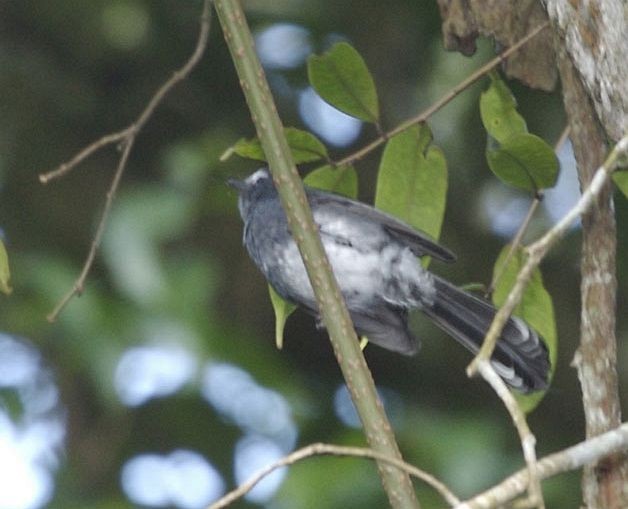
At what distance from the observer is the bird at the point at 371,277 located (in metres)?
2.91

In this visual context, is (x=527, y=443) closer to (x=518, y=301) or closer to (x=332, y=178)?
(x=518, y=301)

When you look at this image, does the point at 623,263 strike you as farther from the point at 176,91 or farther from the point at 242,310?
the point at 176,91

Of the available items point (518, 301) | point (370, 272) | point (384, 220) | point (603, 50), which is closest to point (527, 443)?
point (518, 301)

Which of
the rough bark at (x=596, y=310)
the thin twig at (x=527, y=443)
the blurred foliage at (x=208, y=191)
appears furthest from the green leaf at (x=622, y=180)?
the blurred foliage at (x=208, y=191)

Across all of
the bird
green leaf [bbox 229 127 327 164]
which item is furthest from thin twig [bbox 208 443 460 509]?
the bird

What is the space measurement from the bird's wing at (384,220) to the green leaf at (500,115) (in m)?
0.23

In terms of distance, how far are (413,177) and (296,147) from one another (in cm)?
22

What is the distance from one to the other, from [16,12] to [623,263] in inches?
73.4

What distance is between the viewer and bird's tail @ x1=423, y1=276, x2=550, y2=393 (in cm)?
270

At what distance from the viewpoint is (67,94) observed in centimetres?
405

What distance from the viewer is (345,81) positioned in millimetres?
2525

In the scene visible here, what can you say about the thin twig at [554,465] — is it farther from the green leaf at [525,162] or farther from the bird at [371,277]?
the bird at [371,277]

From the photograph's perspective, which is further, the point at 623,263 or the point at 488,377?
the point at 623,263

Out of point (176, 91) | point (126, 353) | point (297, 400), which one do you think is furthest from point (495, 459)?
point (176, 91)
